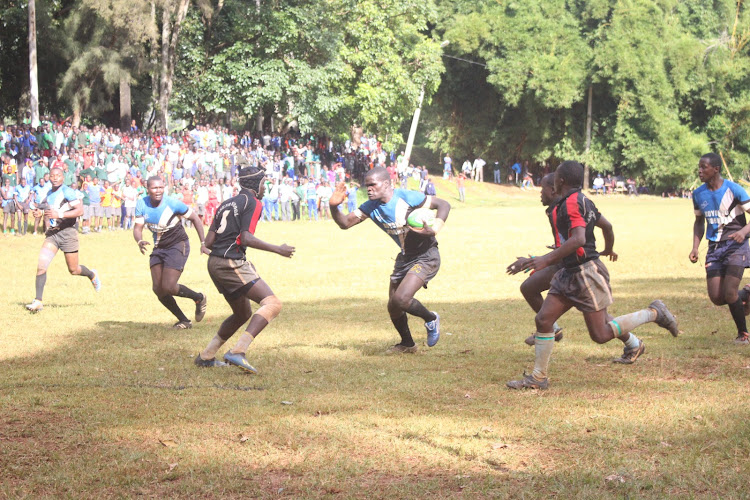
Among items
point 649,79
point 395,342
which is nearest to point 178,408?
point 395,342

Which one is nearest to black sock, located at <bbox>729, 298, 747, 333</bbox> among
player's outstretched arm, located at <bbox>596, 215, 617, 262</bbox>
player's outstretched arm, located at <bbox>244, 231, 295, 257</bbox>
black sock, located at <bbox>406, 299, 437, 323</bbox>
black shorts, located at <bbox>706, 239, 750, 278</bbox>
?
black shorts, located at <bbox>706, 239, 750, 278</bbox>

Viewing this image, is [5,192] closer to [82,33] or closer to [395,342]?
[82,33]

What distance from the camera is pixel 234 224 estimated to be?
27.1 ft

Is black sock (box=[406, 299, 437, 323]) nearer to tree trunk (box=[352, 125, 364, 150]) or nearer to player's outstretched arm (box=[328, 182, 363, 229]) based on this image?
player's outstretched arm (box=[328, 182, 363, 229])

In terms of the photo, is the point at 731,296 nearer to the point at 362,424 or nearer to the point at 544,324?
the point at 544,324

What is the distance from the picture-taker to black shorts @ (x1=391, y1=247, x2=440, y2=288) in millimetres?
9109

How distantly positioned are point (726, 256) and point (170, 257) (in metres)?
→ 6.69

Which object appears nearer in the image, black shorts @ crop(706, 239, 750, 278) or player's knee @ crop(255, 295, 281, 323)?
player's knee @ crop(255, 295, 281, 323)

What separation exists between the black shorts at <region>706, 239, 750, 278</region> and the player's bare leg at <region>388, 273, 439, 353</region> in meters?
3.13

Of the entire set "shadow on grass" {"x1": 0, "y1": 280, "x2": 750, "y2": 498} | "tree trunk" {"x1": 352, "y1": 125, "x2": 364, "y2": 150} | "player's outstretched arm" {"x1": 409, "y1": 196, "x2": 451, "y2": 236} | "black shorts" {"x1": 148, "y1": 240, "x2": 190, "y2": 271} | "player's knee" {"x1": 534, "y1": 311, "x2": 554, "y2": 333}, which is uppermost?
"tree trunk" {"x1": 352, "y1": 125, "x2": 364, "y2": 150}

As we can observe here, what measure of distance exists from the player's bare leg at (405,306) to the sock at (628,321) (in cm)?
208

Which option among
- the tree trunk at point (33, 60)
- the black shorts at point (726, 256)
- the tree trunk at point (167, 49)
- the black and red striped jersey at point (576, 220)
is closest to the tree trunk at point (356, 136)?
the tree trunk at point (167, 49)

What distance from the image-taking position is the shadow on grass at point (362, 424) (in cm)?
500

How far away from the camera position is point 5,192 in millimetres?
26578
